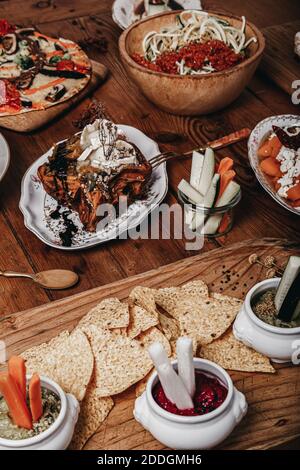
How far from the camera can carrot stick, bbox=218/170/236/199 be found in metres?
2.28

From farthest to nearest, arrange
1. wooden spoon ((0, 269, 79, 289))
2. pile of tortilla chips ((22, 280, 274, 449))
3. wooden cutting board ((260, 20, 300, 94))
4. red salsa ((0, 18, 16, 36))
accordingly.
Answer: red salsa ((0, 18, 16, 36)), wooden cutting board ((260, 20, 300, 94)), wooden spoon ((0, 269, 79, 289)), pile of tortilla chips ((22, 280, 274, 449))

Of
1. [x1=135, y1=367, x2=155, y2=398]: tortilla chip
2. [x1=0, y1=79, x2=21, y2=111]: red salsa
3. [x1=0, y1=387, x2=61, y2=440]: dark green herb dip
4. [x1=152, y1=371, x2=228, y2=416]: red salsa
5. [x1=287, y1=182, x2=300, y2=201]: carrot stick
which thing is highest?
[x1=0, y1=387, x2=61, y2=440]: dark green herb dip

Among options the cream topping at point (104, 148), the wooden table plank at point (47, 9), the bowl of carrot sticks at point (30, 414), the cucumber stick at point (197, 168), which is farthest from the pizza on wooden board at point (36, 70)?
the bowl of carrot sticks at point (30, 414)

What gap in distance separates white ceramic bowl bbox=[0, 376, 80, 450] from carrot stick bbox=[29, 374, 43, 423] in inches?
2.2

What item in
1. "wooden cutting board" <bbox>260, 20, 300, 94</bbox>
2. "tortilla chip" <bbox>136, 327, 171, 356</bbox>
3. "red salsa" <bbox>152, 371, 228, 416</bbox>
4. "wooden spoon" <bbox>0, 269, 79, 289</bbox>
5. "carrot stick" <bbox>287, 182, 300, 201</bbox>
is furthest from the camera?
"wooden cutting board" <bbox>260, 20, 300, 94</bbox>

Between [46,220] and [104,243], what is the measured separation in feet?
0.78

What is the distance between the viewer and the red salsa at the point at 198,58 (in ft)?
9.64

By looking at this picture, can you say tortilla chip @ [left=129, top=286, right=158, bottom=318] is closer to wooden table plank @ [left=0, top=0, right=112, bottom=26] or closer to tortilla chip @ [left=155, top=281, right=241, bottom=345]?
tortilla chip @ [left=155, top=281, right=241, bottom=345]

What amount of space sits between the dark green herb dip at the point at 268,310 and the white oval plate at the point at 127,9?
6.80 ft

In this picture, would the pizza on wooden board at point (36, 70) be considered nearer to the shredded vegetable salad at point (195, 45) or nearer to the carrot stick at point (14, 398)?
the shredded vegetable salad at point (195, 45)

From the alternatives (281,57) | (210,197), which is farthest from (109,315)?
(281,57)

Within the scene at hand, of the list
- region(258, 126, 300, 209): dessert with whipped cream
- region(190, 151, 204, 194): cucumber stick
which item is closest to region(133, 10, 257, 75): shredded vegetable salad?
region(258, 126, 300, 209): dessert with whipped cream

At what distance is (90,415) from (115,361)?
6.7 inches
